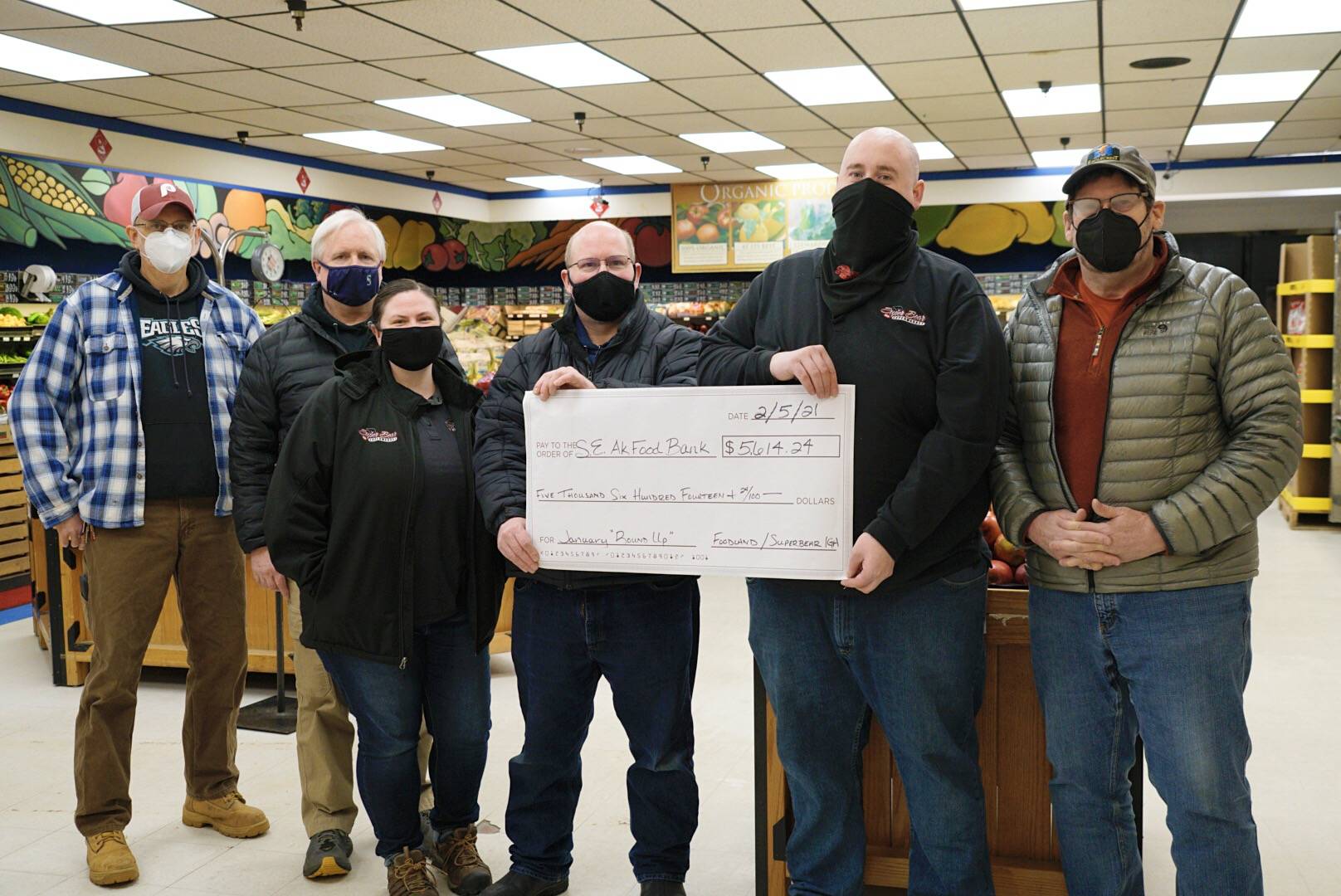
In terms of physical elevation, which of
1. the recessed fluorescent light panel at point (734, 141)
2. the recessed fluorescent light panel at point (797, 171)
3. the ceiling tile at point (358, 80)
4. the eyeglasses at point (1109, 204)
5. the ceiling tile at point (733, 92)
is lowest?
the eyeglasses at point (1109, 204)

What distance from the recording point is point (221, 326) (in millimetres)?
3225

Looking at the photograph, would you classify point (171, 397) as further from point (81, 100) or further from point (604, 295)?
point (81, 100)

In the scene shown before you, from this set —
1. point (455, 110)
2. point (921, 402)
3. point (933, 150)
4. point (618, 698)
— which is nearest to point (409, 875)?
point (618, 698)

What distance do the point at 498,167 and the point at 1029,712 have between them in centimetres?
1009

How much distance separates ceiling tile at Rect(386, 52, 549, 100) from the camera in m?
6.94

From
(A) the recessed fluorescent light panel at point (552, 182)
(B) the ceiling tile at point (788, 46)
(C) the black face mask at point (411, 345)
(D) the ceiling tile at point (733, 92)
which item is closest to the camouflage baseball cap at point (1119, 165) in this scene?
(C) the black face mask at point (411, 345)

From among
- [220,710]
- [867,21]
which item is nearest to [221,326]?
[220,710]

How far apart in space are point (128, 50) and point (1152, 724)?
21.6 ft

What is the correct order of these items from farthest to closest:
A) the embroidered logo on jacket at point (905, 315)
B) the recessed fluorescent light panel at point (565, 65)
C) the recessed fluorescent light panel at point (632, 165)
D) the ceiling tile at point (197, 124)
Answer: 1. the recessed fluorescent light panel at point (632, 165)
2. the ceiling tile at point (197, 124)
3. the recessed fluorescent light panel at point (565, 65)
4. the embroidered logo on jacket at point (905, 315)

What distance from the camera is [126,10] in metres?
5.78

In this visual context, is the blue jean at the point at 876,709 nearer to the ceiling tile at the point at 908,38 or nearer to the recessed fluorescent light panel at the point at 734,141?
the ceiling tile at the point at 908,38

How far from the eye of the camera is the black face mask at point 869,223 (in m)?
2.10

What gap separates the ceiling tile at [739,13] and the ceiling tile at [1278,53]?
9.10 feet

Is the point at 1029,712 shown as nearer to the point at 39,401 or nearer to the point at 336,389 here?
the point at 336,389
